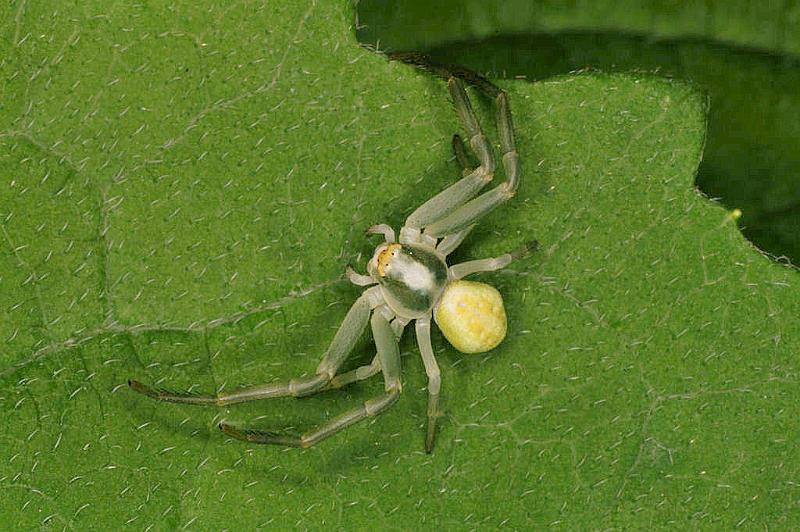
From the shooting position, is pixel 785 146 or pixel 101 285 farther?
pixel 785 146

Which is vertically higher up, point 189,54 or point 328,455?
point 189,54

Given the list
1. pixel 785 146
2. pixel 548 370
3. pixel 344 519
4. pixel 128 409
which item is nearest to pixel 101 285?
pixel 128 409

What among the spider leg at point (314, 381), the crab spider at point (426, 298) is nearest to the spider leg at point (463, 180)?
the crab spider at point (426, 298)

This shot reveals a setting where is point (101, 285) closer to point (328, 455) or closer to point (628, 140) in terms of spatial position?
point (328, 455)

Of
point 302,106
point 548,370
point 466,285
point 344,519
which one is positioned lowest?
point 344,519

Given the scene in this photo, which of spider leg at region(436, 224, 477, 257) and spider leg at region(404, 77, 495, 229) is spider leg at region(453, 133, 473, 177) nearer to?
spider leg at region(404, 77, 495, 229)
